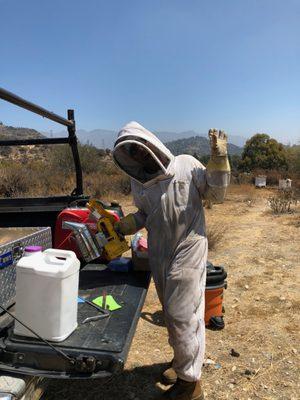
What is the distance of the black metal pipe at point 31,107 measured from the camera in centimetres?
259

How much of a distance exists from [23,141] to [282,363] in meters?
3.06

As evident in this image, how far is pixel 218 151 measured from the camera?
9.23 ft

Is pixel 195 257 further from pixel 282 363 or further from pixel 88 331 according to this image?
pixel 282 363

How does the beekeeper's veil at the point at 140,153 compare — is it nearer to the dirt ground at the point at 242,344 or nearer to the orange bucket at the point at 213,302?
the dirt ground at the point at 242,344

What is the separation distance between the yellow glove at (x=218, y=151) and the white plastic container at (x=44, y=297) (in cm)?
111

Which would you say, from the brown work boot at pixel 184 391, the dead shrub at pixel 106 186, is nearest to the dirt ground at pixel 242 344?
the brown work boot at pixel 184 391

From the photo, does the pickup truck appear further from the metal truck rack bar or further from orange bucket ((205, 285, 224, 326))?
orange bucket ((205, 285, 224, 326))

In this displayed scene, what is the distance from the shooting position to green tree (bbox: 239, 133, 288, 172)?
3036 centimetres

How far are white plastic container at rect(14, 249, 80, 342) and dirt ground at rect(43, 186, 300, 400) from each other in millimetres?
1114

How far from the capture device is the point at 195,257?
2914 millimetres

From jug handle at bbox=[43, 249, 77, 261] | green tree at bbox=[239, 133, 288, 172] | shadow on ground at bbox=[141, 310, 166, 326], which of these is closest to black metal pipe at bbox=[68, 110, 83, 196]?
shadow on ground at bbox=[141, 310, 166, 326]

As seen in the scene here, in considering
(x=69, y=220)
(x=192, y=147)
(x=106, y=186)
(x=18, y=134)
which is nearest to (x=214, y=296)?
(x=69, y=220)

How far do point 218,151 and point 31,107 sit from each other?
1343mm

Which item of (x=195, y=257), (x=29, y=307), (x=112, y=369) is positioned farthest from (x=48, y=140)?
(x=112, y=369)
